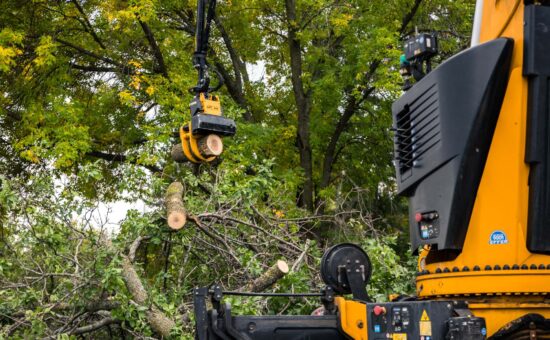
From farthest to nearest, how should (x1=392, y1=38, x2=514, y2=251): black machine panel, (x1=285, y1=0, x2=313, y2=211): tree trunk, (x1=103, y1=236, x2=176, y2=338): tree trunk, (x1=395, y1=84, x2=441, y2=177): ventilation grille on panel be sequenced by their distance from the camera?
(x1=285, y1=0, x2=313, y2=211): tree trunk
(x1=103, y1=236, x2=176, y2=338): tree trunk
(x1=395, y1=84, x2=441, y2=177): ventilation grille on panel
(x1=392, y1=38, x2=514, y2=251): black machine panel

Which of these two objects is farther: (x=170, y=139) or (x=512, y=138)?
(x=170, y=139)

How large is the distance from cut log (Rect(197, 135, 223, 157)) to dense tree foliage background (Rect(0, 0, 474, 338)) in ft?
5.11

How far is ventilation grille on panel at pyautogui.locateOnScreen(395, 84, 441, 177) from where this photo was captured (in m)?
4.68

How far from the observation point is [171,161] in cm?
1363

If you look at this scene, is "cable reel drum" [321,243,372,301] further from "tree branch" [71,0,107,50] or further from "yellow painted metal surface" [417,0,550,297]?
"tree branch" [71,0,107,50]

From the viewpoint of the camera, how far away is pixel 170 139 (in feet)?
43.5

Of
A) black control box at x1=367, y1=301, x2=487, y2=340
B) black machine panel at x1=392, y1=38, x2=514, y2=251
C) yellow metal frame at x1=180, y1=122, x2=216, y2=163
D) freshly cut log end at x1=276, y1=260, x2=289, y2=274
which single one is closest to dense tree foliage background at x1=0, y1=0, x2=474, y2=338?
freshly cut log end at x1=276, y1=260, x2=289, y2=274

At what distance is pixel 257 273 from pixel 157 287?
1.07 m

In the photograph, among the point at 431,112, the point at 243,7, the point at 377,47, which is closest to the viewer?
the point at 431,112

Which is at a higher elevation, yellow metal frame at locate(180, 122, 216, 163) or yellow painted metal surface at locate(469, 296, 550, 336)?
yellow metal frame at locate(180, 122, 216, 163)

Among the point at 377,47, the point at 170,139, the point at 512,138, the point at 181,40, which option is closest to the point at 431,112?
the point at 512,138

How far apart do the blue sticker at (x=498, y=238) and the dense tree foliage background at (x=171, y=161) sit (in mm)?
3308

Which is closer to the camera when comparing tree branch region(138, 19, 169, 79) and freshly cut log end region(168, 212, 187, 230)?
freshly cut log end region(168, 212, 187, 230)

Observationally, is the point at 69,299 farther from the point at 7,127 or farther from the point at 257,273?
the point at 7,127
